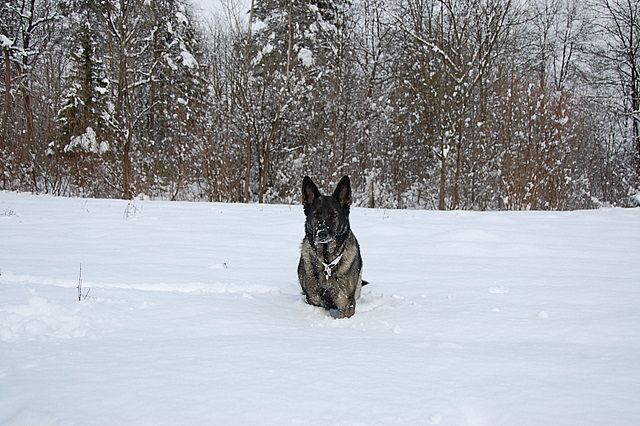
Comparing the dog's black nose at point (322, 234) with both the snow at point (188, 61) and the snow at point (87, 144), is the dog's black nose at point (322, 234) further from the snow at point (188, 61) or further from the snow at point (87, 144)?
the snow at point (188, 61)

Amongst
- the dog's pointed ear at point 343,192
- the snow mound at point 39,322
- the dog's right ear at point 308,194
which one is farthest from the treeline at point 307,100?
the snow mound at point 39,322

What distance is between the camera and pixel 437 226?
8.84 meters

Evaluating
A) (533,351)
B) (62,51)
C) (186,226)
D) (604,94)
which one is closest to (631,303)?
(533,351)

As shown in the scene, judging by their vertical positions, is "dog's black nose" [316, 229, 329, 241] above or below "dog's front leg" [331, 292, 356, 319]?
above

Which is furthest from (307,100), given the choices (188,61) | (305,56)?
(188,61)

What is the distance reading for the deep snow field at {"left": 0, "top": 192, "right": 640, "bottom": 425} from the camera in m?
2.18

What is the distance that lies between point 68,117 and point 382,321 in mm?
20684

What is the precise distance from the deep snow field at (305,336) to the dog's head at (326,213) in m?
0.76

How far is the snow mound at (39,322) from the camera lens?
9.75 feet

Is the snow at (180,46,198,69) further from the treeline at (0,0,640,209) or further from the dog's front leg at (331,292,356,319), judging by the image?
the dog's front leg at (331,292,356,319)

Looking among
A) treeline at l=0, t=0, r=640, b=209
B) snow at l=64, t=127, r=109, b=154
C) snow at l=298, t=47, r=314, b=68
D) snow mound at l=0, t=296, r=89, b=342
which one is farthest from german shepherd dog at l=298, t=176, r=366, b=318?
snow at l=64, t=127, r=109, b=154

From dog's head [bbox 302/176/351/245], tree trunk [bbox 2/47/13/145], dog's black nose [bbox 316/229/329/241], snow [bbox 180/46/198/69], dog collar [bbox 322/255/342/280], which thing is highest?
snow [bbox 180/46/198/69]

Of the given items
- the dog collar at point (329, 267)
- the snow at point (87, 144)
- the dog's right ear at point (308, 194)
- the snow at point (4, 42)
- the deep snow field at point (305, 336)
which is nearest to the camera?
the deep snow field at point (305, 336)

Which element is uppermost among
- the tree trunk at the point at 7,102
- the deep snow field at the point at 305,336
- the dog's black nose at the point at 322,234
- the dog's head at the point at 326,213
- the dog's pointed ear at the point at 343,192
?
the tree trunk at the point at 7,102
